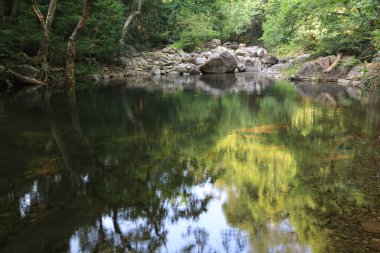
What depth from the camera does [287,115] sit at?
32.0 ft

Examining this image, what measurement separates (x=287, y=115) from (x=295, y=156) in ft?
13.1

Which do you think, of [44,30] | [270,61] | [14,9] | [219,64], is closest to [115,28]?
[14,9]

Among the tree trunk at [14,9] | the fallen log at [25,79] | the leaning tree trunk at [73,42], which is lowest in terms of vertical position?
the fallen log at [25,79]

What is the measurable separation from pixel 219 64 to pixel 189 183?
82.4 feet

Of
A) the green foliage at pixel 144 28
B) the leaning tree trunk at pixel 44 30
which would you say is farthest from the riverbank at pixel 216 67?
the green foliage at pixel 144 28

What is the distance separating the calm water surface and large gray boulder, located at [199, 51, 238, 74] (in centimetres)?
2007

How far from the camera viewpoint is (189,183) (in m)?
4.91

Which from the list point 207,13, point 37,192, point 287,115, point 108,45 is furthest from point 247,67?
point 37,192

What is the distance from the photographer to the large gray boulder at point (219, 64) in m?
29.1

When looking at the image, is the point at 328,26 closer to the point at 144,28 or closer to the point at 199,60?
the point at 199,60

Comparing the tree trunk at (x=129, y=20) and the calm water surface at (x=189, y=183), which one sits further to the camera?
the tree trunk at (x=129, y=20)

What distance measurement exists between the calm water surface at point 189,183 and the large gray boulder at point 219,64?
2007cm

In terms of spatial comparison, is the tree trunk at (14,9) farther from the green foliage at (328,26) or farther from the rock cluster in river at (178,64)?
the green foliage at (328,26)

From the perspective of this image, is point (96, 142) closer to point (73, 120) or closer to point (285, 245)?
point (73, 120)
